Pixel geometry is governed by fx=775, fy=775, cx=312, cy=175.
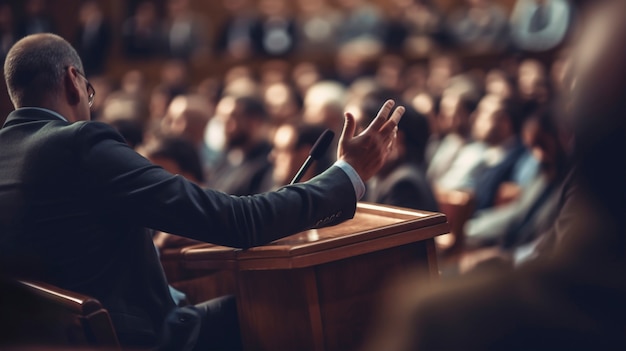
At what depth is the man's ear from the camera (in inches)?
70.7

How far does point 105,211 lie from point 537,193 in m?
2.61

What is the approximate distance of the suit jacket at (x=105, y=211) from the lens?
5.25 ft

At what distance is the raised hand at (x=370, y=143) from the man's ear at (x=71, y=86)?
632mm

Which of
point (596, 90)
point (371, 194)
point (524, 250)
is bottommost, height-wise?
point (524, 250)

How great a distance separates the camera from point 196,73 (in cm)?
983

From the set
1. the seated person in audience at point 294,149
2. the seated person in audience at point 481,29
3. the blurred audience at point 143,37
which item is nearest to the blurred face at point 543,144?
the seated person in audience at point 294,149

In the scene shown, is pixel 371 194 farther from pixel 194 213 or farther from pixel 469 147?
pixel 469 147

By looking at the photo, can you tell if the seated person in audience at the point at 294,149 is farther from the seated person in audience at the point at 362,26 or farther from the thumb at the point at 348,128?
the seated person in audience at the point at 362,26

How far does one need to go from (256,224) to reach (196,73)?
8.43 meters

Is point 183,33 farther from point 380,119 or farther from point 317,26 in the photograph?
point 380,119

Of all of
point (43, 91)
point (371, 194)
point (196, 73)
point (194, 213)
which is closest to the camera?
point (194, 213)

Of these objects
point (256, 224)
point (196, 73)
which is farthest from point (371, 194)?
point (196, 73)

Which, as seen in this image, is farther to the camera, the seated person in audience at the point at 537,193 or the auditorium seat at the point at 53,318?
the seated person in audience at the point at 537,193

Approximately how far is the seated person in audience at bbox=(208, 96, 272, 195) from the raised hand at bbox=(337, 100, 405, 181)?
283 cm
